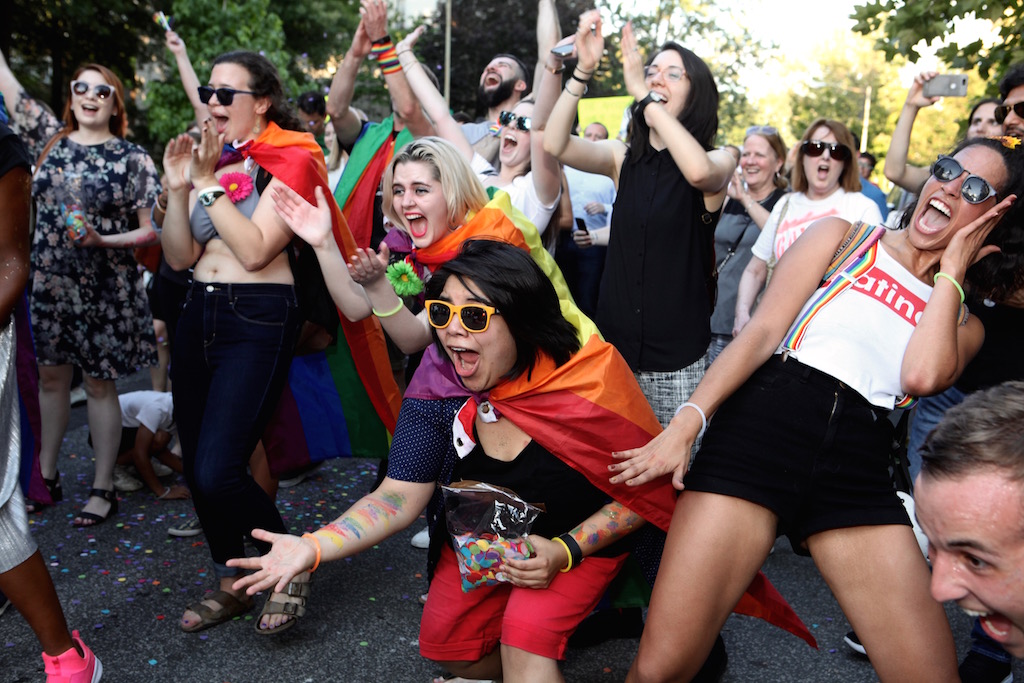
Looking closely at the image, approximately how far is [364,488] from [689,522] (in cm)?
338

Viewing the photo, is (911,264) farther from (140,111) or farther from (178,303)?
(140,111)

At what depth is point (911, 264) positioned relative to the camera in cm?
255

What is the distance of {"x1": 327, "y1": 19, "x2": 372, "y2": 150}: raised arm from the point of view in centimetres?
478

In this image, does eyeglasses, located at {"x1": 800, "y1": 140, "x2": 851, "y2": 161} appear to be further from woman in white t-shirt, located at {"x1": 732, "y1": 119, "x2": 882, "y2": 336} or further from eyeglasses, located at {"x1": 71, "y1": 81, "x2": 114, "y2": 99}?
eyeglasses, located at {"x1": 71, "y1": 81, "x2": 114, "y2": 99}

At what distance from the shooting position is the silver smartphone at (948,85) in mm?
4219

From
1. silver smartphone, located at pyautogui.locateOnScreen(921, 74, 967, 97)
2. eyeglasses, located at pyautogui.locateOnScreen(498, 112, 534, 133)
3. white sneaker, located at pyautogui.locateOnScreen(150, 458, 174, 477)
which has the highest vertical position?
silver smartphone, located at pyautogui.locateOnScreen(921, 74, 967, 97)

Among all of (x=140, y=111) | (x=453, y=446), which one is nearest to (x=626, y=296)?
(x=453, y=446)

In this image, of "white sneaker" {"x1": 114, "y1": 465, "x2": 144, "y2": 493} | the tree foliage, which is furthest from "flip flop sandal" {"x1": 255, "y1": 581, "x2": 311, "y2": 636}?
the tree foliage

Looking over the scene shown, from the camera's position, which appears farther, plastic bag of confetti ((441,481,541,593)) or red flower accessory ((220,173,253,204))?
red flower accessory ((220,173,253,204))

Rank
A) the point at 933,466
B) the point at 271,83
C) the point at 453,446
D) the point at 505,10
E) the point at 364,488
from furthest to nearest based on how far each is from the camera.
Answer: the point at 505,10 < the point at 364,488 < the point at 271,83 < the point at 453,446 < the point at 933,466

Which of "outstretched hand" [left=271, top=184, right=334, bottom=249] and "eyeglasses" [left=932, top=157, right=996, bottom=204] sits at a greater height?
"eyeglasses" [left=932, top=157, right=996, bottom=204]

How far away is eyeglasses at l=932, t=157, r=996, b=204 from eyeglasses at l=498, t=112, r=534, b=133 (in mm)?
2203

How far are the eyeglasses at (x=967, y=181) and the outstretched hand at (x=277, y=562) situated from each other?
1970 mm

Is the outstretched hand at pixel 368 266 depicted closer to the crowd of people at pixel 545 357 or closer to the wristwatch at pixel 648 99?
the crowd of people at pixel 545 357
